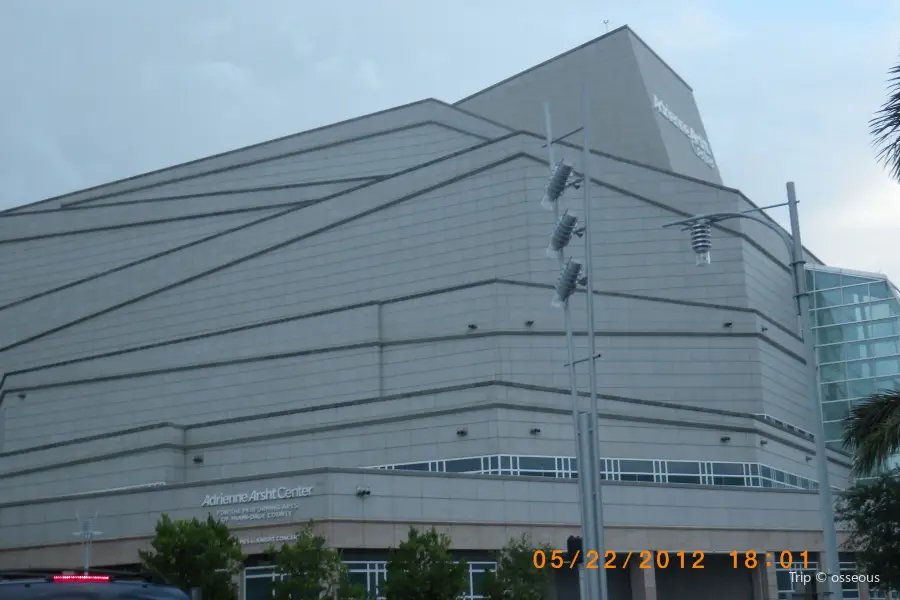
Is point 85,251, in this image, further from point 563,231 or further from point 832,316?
point 563,231

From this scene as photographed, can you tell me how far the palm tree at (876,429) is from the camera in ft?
62.4

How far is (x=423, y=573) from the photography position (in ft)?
102

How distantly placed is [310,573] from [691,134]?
49740 millimetres

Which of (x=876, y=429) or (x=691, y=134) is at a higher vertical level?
(x=691, y=134)

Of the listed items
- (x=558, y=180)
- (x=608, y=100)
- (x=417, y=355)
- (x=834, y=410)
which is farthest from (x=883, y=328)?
(x=558, y=180)

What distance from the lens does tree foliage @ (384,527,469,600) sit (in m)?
30.8

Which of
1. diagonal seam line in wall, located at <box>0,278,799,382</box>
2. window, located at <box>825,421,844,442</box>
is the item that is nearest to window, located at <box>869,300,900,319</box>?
diagonal seam line in wall, located at <box>0,278,799,382</box>

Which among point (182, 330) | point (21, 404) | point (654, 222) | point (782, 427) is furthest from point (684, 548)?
point (21, 404)

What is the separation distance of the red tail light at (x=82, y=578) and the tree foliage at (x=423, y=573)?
21847mm

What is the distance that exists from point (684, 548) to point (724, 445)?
268 inches

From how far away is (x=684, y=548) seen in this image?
42.0 m

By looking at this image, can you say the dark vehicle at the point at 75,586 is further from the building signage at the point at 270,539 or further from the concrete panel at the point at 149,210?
the concrete panel at the point at 149,210

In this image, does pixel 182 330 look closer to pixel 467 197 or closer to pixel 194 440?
pixel 194 440
